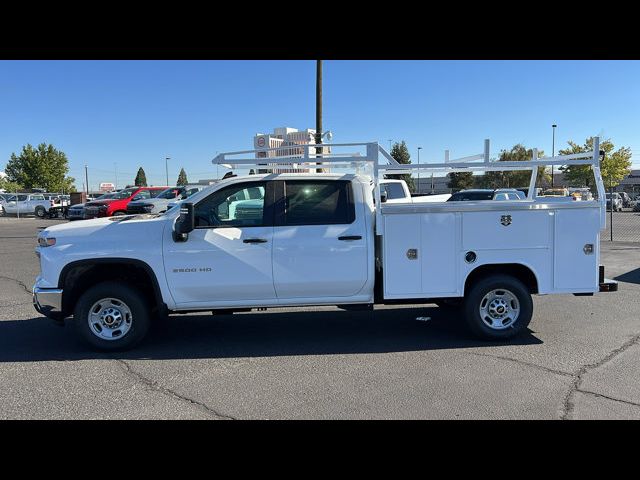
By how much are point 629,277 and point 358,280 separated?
6925 mm

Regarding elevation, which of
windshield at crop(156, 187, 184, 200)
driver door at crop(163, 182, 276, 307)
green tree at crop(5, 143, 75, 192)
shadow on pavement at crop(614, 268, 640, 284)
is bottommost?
shadow on pavement at crop(614, 268, 640, 284)

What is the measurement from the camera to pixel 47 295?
546cm

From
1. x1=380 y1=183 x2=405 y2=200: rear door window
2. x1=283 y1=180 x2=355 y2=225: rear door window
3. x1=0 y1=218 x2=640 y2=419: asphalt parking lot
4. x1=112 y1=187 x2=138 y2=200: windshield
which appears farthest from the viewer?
x1=112 y1=187 x2=138 y2=200: windshield

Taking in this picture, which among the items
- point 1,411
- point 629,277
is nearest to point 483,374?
point 1,411

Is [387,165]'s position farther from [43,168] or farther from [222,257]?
[43,168]

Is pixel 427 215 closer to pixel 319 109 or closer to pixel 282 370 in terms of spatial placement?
pixel 282 370

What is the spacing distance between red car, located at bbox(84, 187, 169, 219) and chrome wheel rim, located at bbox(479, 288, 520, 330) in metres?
20.2

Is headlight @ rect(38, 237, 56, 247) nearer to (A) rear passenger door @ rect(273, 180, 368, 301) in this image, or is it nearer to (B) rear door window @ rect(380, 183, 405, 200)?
(A) rear passenger door @ rect(273, 180, 368, 301)

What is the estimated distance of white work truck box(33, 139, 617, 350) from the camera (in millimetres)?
5508

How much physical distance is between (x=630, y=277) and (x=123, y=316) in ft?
30.0

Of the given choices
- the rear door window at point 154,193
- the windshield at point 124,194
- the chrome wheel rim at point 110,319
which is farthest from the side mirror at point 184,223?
the windshield at point 124,194

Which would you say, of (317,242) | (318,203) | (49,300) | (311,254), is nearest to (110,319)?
(49,300)

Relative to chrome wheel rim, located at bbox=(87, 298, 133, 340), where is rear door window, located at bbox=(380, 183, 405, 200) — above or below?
above

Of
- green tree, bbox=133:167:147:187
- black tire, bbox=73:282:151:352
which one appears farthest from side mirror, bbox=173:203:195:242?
green tree, bbox=133:167:147:187
